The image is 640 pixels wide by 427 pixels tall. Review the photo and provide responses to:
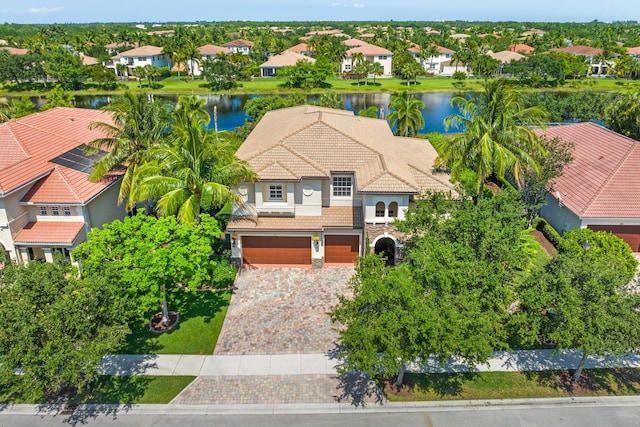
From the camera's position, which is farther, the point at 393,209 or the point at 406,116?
the point at 406,116

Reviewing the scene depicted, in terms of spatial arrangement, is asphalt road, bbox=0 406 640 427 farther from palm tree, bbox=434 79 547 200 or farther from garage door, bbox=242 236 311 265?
palm tree, bbox=434 79 547 200

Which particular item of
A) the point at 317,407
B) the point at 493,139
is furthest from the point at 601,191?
the point at 317,407

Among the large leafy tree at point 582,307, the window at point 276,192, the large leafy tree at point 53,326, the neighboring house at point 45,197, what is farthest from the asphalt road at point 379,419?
the window at point 276,192

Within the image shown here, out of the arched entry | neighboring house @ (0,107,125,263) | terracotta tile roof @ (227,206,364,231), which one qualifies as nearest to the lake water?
neighboring house @ (0,107,125,263)

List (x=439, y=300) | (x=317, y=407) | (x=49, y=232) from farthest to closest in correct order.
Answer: (x=49, y=232), (x=317, y=407), (x=439, y=300)

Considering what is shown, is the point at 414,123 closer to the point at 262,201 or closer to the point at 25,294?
the point at 262,201

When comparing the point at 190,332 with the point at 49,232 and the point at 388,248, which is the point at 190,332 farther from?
the point at 388,248

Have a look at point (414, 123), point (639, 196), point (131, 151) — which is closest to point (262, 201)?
point (131, 151)

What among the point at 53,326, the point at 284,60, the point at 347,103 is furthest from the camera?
the point at 284,60
